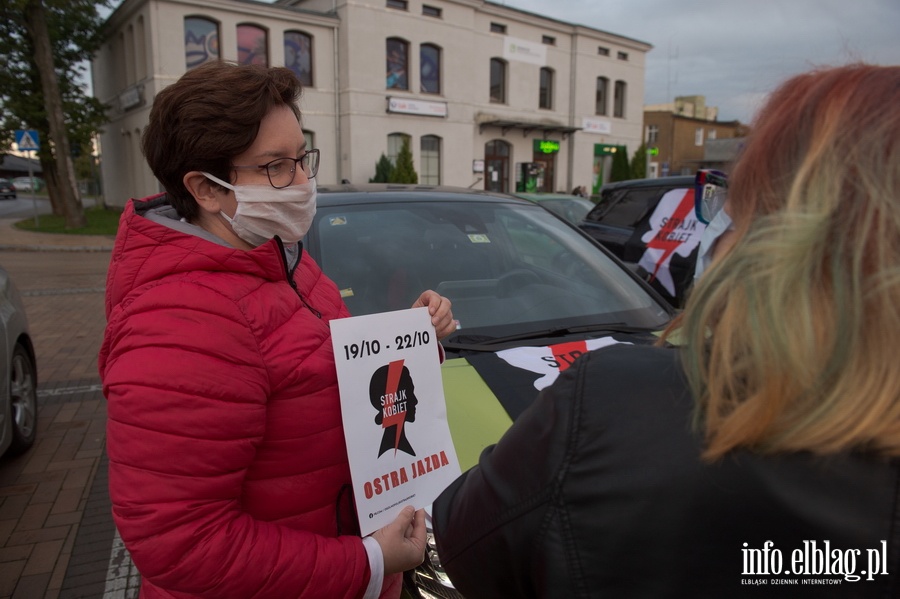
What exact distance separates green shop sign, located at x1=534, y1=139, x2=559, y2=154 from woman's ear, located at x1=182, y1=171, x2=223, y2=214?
30.9m

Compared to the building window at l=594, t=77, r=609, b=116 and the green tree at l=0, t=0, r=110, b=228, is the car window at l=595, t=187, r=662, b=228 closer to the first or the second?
the green tree at l=0, t=0, r=110, b=228

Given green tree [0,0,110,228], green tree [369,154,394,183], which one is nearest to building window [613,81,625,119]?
green tree [369,154,394,183]

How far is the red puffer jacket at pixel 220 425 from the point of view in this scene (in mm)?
1127

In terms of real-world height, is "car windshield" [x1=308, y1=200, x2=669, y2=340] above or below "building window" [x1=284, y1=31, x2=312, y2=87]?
below

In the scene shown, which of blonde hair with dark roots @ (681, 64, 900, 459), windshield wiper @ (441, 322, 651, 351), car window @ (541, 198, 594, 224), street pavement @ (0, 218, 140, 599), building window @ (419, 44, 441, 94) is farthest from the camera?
building window @ (419, 44, 441, 94)

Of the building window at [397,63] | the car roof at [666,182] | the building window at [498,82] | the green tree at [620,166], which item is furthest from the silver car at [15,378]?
the green tree at [620,166]

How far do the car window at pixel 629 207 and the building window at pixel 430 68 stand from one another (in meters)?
20.7

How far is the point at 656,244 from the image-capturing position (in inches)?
239

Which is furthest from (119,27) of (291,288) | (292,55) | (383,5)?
(291,288)

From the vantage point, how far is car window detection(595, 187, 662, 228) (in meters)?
6.74

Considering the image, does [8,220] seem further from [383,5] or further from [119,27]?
[383,5]

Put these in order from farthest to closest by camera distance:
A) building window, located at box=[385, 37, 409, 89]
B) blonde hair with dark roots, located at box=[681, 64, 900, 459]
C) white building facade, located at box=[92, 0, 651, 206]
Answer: building window, located at box=[385, 37, 409, 89], white building facade, located at box=[92, 0, 651, 206], blonde hair with dark roots, located at box=[681, 64, 900, 459]

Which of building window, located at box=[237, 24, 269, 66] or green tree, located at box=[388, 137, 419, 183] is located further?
green tree, located at box=[388, 137, 419, 183]

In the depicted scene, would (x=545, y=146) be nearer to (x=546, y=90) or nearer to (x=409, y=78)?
(x=546, y=90)
